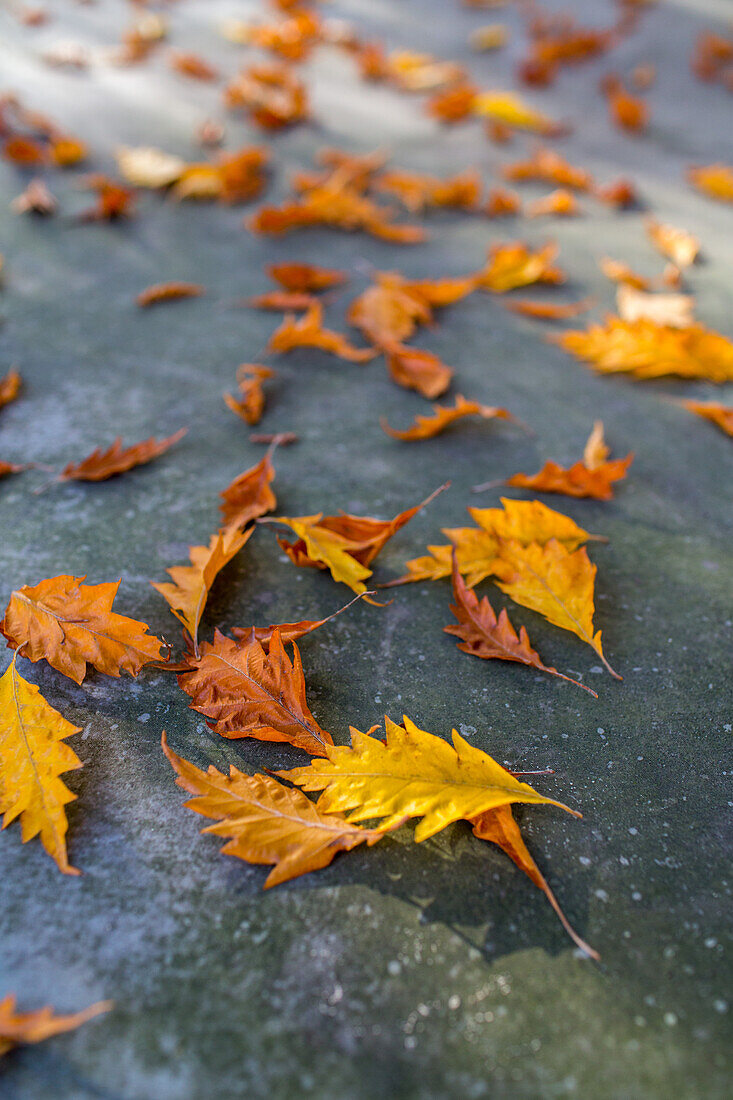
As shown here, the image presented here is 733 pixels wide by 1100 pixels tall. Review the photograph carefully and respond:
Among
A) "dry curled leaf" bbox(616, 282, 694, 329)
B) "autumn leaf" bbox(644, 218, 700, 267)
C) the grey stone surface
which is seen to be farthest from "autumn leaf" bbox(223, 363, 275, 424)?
"autumn leaf" bbox(644, 218, 700, 267)

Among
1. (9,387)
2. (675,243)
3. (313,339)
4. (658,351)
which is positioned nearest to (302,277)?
(313,339)

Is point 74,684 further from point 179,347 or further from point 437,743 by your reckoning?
point 179,347

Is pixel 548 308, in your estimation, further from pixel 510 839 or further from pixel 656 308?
pixel 510 839

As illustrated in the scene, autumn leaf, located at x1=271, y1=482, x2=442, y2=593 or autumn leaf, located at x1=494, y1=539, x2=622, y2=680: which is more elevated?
autumn leaf, located at x1=494, y1=539, x2=622, y2=680

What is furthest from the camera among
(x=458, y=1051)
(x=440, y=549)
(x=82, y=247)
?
(x=82, y=247)

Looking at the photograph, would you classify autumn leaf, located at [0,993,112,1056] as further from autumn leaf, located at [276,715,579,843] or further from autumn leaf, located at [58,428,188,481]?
autumn leaf, located at [58,428,188,481]

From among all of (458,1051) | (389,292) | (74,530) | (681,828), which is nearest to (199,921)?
(458,1051)

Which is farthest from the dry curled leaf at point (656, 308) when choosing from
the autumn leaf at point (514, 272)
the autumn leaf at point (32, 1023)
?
the autumn leaf at point (32, 1023)
